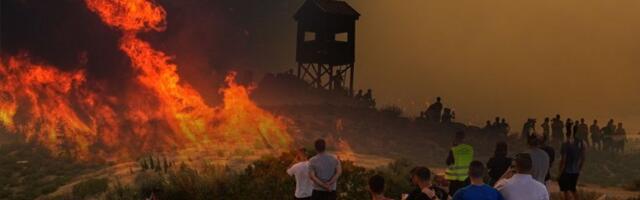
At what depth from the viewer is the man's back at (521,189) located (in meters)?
7.03

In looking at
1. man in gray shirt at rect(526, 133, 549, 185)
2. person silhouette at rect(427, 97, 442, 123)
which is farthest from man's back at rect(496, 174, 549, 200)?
person silhouette at rect(427, 97, 442, 123)

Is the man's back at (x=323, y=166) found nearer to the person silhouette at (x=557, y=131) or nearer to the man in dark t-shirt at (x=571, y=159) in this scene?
the man in dark t-shirt at (x=571, y=159)

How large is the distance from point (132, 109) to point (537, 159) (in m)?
28.3

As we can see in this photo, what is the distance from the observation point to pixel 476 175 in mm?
6711

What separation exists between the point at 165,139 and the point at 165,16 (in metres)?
10.8

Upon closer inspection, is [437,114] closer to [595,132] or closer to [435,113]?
[435,113]

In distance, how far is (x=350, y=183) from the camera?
50.4 feet

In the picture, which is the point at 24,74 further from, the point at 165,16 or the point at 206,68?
the point at 206,68

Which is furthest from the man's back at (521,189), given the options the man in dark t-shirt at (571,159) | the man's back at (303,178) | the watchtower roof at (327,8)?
the watchtower roof at (327,8)

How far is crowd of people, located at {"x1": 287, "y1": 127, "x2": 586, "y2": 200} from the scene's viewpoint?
6.73m

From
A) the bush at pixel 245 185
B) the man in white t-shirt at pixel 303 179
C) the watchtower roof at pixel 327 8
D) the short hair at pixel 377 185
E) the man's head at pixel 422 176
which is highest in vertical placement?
the watchtower roof at pixel 327 8

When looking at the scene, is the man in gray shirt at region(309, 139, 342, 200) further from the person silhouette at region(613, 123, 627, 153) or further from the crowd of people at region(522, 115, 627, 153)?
the person silhouette at region(613, 123, 627, 153)

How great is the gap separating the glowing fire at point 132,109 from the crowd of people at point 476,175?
58.1 ft

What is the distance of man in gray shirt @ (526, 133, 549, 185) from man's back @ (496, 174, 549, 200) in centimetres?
275
